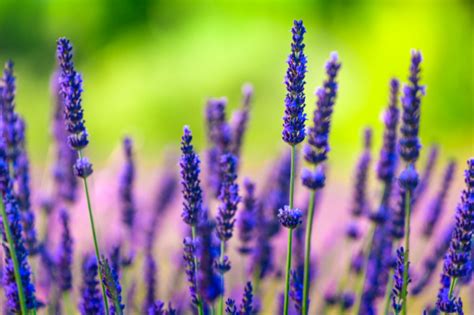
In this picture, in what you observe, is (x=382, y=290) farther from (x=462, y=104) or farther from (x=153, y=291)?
(x=462, y=104)

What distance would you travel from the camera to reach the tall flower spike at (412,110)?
4.68ft

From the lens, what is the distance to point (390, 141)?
1858 millimetres

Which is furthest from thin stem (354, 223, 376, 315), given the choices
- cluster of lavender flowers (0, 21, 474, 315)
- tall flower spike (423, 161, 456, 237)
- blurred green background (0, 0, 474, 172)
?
blurred green background (0, 0, 474, 172)

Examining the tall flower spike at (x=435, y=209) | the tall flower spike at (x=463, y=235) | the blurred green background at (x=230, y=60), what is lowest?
the tall flower spike at (x=463, y=235)

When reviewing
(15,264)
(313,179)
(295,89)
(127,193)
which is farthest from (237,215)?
(15,264)

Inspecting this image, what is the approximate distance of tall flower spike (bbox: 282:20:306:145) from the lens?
1293mm

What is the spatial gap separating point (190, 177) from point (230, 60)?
308 inches

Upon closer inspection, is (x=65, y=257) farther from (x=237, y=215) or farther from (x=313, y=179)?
(x=313, y=179)

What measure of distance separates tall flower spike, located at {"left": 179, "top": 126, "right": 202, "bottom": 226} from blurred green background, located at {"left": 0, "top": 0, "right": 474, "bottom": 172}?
684cm

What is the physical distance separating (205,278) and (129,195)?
2.84 ft

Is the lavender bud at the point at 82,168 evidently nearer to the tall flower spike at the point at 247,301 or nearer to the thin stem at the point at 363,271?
the tall flower spike at the point at 247,301

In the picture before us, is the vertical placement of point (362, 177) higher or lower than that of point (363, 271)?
higher

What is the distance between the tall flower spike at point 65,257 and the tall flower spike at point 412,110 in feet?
2.74

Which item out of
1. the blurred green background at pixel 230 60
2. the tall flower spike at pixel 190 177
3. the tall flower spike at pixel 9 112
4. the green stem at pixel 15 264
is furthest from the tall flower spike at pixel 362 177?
the blurred green background at pixel 230 60
